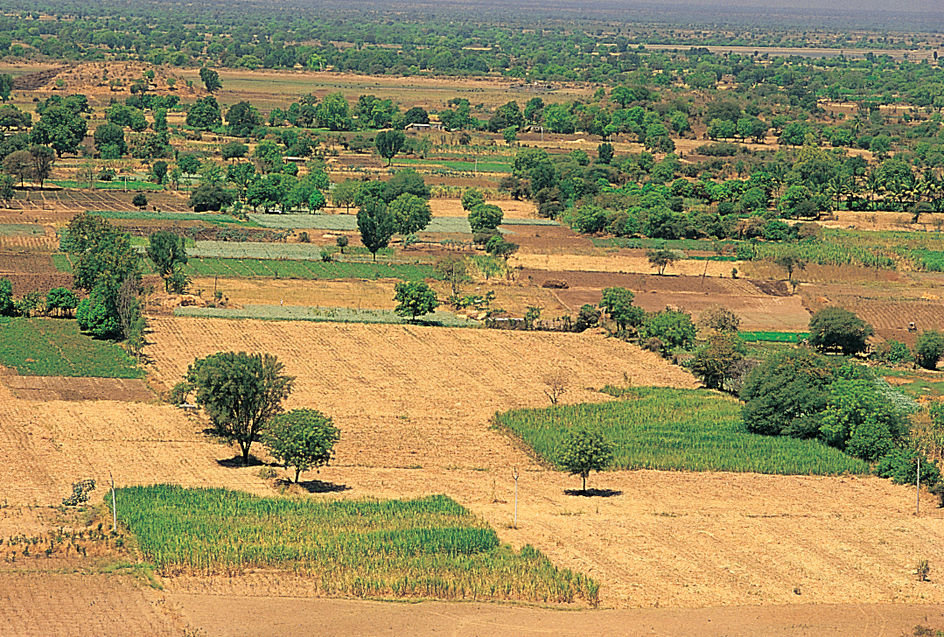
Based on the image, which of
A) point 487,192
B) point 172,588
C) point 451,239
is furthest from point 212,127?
point 172,588

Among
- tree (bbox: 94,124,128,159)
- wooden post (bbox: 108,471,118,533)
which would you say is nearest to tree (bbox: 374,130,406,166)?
tree (bbox: 94,124,128,159)

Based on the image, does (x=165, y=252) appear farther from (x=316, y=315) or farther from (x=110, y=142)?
(x=110, y=142)

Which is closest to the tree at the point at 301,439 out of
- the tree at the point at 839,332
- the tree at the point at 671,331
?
the tree at the point at 671,331

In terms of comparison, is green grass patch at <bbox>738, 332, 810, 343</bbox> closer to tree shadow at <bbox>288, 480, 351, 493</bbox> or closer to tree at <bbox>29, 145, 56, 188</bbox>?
tree shadow at <bbox>288, 480, 351, 493</bbox>

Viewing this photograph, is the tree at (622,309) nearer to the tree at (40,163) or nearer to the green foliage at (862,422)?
the green foliage at (862,422)

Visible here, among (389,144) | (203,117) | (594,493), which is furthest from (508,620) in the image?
(203,117)

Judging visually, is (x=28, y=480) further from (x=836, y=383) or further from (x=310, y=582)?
(x=836, y=383)
